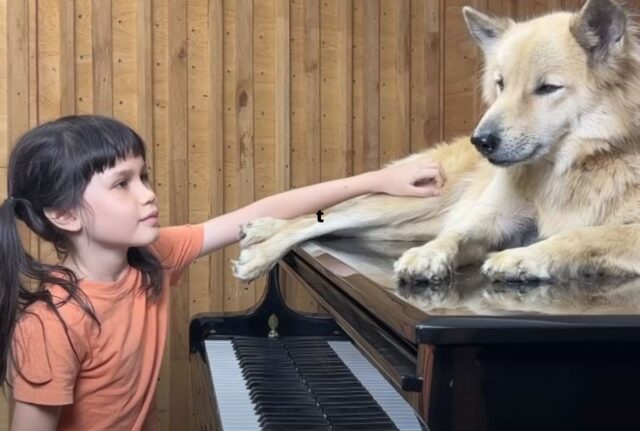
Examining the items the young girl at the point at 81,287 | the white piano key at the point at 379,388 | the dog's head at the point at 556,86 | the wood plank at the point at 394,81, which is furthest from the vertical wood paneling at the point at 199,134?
the dog's head at the point at 556,86

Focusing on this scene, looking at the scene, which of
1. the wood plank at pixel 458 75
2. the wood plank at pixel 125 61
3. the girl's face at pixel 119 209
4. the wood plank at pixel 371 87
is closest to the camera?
the girl's face at pixel 119 209

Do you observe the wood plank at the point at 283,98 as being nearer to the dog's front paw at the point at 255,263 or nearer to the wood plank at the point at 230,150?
the wood plank at the point at 230,150

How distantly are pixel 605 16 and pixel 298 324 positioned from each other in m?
0.91

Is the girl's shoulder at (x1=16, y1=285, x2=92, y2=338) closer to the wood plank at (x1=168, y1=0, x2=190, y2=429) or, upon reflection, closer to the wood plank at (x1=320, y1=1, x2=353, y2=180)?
the wood plank at (x1=168, y1=0, x2=190, y2=429)

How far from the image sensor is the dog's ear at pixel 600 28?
1.14m

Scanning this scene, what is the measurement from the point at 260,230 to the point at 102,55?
137 centimetres

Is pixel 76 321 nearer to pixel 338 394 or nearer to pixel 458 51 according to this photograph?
pixel 338 394

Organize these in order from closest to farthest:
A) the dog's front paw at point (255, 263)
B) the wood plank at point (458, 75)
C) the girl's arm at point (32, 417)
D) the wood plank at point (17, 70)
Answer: the girl's arm at point (32, 417), the dog's front paw at point (255, 263), the wood plank at point (17, 70), the wood plank at point (458, 75)

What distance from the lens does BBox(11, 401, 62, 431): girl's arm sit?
1.22m

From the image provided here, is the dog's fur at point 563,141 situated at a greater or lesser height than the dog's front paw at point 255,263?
greater

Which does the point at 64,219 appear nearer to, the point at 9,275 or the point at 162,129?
the point at 9,275

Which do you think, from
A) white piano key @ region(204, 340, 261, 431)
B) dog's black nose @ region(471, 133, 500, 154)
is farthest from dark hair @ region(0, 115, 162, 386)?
dog's black nose @ region(471, 133, 500, 154)

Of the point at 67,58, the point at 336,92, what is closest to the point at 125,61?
the point at 67,58

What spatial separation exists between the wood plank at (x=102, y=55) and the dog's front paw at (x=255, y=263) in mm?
1337
